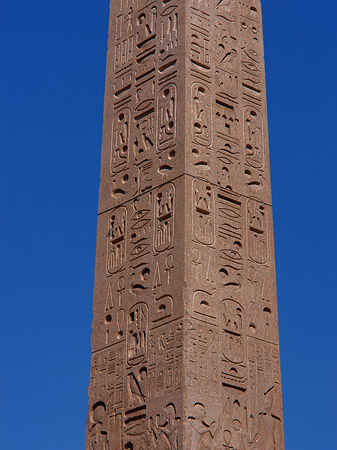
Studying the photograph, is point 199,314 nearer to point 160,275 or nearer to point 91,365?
point 160,275

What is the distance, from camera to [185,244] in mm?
8906

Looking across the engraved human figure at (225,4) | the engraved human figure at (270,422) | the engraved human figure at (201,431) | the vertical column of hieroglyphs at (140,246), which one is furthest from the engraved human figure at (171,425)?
the engraved human figure at (225,4)

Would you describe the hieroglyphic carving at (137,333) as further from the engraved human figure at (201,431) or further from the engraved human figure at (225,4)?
the engraved human figure at (225,4)

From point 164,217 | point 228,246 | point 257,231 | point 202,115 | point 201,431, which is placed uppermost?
point 202,115

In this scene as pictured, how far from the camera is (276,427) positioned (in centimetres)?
905

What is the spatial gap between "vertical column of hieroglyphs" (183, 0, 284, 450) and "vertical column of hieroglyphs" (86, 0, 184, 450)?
0.14 m

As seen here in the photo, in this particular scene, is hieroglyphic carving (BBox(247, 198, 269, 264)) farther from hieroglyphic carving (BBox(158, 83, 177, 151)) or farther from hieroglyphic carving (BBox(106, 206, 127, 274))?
hieroglyphic carving (BBox(106, 206, 127, 274))

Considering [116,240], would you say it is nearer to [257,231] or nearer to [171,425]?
[257,231]

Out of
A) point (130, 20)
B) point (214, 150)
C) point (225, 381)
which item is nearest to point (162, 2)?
point (130, 20)

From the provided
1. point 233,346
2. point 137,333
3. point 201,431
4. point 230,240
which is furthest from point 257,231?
point 201,431

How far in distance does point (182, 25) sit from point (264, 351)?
2.82 metres

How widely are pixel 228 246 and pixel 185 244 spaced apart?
540 millimetres

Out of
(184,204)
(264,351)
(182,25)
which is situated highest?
(182,25)

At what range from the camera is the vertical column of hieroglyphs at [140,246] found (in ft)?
28.6
